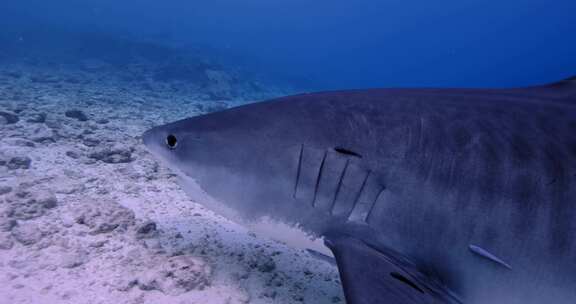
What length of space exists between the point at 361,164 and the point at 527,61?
210 m

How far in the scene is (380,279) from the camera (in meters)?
1.62

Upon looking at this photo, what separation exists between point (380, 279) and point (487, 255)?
→ 71 centimetres

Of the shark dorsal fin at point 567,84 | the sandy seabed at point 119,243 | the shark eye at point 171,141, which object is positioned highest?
the shark dorsal fin at point 567,84

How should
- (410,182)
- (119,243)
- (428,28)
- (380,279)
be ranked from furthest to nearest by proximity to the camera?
(428,28) → (119,243) → (410,182) → (380,279)

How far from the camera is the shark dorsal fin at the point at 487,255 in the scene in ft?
6.09

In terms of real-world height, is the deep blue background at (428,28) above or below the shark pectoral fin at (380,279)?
above

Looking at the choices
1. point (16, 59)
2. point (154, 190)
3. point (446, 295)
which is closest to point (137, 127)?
point (154, 190)

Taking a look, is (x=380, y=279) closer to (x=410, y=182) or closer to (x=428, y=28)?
(x=410, y=182)

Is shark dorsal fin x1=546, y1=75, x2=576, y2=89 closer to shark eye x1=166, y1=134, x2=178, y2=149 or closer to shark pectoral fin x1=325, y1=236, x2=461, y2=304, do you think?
shark pectoral fin x1=325, y1=236, x2=461, y2=304

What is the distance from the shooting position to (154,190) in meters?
4.34

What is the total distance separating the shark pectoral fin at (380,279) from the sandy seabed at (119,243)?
1159mm

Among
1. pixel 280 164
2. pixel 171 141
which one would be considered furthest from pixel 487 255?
pixel 171 141

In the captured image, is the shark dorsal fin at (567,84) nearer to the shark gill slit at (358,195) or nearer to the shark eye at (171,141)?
the shark gill slit at (358,195)

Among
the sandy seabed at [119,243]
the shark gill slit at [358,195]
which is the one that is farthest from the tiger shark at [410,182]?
the sandy seabed at [119,243]
